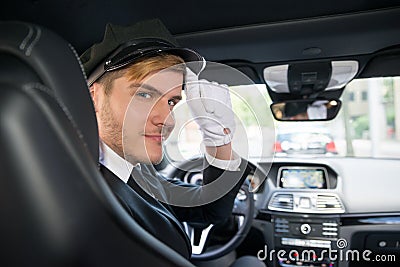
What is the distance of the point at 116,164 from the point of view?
130 centimetres

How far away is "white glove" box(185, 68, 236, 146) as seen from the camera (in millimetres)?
1524

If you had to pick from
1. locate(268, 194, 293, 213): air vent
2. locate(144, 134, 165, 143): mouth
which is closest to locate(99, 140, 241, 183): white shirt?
locate(144, 134, 165, 143): mouth

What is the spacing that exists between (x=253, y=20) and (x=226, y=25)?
0.40ft

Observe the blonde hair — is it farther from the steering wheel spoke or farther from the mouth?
the steering wheel spoke

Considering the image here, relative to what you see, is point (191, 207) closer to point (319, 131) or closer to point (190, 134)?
point (190, 134)

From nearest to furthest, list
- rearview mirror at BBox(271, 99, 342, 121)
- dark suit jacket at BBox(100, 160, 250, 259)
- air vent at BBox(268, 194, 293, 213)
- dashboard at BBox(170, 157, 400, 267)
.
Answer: dark suit jacket at BBox(100, 160, 250, 259), rearview mirror at BBox(271, 99, 342, 121), dashboard at BBox(170, 157, 400, 267), air vent at BBox(268, 194, 293, 213)

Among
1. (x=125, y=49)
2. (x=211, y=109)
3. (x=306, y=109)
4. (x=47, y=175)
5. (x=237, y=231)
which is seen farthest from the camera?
(x=237, y=231)

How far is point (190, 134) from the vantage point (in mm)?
1998

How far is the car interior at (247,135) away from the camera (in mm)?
545

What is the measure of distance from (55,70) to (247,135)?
1372mm

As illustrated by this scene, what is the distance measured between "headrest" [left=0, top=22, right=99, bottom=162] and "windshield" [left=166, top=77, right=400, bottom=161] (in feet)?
4.20

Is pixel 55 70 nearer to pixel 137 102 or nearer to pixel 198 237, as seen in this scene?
pixel 137 102

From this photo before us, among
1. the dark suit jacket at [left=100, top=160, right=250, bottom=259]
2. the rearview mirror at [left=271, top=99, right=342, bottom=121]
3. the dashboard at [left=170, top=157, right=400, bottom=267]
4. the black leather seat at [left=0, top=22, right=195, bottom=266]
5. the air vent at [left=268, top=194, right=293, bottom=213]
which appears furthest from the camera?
the air vent at [left=268, top=194, right=293, bottom=213]

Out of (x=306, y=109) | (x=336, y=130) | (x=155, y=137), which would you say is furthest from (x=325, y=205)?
(x=155, y=137)
